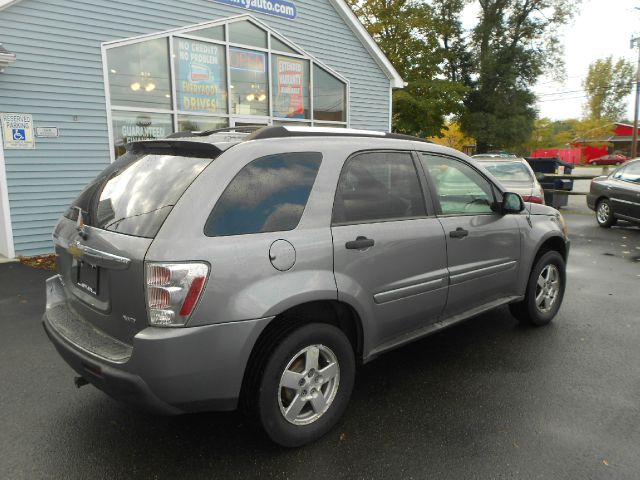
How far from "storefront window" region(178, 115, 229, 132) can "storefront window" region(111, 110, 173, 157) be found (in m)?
0.24

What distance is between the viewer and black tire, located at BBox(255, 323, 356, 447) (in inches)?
97.6

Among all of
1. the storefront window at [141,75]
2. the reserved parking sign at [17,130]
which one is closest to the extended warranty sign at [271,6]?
the storefront window at [141,75]

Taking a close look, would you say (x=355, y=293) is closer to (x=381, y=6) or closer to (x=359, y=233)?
(x=359, y=233)

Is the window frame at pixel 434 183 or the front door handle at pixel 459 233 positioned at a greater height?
the window frame at pixel 434 183

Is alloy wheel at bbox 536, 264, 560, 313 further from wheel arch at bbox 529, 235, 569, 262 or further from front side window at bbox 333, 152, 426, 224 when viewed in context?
front side window at bbox 333, 152, 426, 224

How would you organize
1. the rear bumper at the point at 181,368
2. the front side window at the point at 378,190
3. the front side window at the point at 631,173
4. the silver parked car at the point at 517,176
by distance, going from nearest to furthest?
the rear bumper at the point at 181,368 → the front side window at the point at 378,190 → the silver parked car at the point at 517,176 → the front side window at the point at 631,173

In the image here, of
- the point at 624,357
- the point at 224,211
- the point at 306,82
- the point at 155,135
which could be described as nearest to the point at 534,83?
the point at 306,82

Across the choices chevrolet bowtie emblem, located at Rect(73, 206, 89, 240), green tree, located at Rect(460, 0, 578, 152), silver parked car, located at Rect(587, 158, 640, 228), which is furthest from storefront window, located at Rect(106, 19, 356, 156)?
green tree, located at Rect(460, 0, 578, 152)

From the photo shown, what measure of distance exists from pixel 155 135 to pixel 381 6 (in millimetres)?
20488

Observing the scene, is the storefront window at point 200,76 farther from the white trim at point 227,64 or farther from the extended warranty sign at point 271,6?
the extended warranty sign at point 271,6

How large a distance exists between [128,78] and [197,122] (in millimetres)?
1481

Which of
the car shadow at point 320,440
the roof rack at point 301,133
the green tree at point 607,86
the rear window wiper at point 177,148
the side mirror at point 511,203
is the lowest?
the car shadow at point 320,440

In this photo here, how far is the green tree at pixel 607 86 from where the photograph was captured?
65.6 metres

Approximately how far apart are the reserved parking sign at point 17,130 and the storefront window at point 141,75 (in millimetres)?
1415
